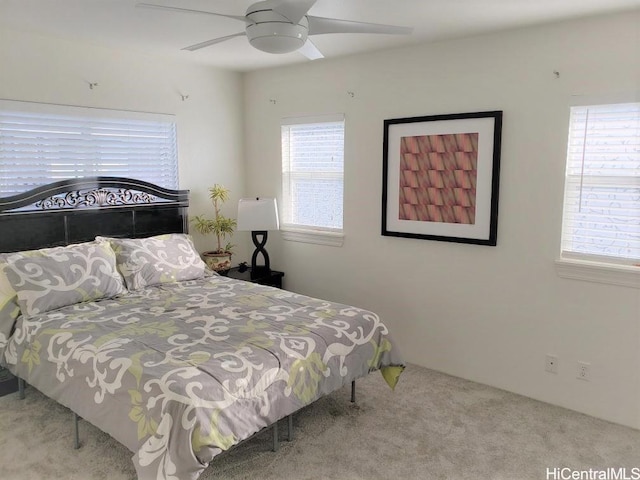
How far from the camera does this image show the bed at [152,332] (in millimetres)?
2186

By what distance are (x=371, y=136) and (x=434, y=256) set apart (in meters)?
1.07

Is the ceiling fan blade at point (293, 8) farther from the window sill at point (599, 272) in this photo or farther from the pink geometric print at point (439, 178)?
the window sill at point (599, 272)

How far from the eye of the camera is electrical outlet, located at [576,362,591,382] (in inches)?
124

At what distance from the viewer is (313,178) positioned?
14.7 feet

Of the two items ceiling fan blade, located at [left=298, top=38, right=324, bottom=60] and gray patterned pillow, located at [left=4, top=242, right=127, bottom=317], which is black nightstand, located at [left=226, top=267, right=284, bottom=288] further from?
ceiling fan blade, located at [left=298, top=38, right=324, bottom=60]

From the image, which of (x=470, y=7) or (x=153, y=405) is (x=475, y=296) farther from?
(x=153, y=405)

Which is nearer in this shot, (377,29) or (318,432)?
(377,29)

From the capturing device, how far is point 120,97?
3943mm

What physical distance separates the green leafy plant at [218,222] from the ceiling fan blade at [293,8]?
2.52m

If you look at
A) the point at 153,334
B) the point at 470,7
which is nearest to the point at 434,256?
the point at 470,7

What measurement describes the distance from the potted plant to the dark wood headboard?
0.53ft

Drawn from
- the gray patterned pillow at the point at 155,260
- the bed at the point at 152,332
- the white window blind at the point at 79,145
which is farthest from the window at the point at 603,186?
the white window blind at the point at 79,145

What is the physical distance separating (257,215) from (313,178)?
0.60 m

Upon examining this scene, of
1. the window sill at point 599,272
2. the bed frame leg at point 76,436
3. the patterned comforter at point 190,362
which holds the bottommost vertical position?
the bed frame leg at point 76,436
